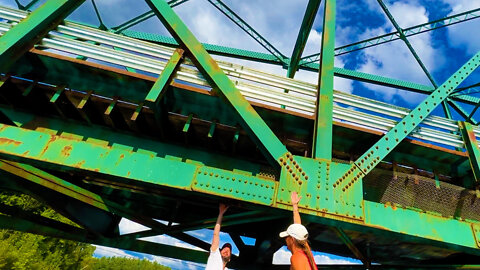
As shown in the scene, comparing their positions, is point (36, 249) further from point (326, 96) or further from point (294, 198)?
point (326, 96)

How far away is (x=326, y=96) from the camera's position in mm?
3930

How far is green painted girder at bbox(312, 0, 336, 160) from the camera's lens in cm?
349

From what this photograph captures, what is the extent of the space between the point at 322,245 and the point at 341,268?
4.64ft

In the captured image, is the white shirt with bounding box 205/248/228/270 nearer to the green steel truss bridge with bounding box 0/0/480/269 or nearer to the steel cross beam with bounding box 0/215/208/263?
the green steel truss bridge with bounding box 0/0/480/269

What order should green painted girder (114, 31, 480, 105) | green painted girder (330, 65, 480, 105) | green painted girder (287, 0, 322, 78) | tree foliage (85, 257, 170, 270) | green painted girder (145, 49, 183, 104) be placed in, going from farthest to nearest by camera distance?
tree foliage (85, 257, 170, 270)
green painted girder (330, 65, 480, 105)
green painted girder (114, 31, 480, 105)
green painted girder (287, 0, 322, 78)
green painted girder (145, 49, 183, 104)

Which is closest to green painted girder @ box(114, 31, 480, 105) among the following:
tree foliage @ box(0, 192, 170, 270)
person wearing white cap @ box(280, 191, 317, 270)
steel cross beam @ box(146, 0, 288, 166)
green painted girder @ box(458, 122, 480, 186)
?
green painted girder @ box(458, 122, 480, 186)

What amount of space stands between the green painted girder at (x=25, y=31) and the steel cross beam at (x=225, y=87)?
1.44m

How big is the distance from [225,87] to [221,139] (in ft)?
5.72

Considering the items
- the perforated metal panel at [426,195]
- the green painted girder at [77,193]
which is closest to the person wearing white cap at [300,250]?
the perforated metal panel at [426,195]

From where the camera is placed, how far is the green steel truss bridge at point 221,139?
306cm

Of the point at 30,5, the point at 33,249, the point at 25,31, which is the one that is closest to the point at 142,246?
the point at 25,31

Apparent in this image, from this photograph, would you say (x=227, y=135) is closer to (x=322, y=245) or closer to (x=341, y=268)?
(x=341, y=268)

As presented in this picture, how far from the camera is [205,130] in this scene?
5051 millimetres

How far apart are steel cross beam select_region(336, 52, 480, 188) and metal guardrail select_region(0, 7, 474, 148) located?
850 millimetres
